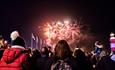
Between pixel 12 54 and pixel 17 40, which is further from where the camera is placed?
pixel 17 40

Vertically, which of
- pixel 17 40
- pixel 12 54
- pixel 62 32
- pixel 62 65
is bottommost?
pixel 62 65

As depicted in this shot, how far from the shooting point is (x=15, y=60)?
664 centimetres

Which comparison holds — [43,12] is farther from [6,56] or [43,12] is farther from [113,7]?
[6,56]

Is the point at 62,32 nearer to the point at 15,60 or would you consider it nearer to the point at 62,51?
the point at 15,60

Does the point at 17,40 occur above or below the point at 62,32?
below

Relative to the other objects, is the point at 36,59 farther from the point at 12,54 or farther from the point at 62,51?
the point at 62,51

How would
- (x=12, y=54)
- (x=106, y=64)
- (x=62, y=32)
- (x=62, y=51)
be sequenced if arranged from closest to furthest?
(x=106, y=64)
(x=62, y=51)
(x=12, y=54)
(x=62, y=32)

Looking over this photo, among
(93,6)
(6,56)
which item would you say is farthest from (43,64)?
(93,6)

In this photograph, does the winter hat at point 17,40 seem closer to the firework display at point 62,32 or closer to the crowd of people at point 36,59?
the crowd of people at point 36,59

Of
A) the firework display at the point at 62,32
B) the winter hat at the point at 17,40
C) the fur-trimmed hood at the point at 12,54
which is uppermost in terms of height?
the firework display at the point at 62,32

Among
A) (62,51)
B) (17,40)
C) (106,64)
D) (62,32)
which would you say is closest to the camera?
(106,64)

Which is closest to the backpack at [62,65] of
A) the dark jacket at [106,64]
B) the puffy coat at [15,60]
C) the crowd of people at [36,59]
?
the crowd of people at [36,59]

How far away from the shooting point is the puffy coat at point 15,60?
21.7 feet

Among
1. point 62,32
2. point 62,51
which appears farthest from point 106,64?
point 62,32
